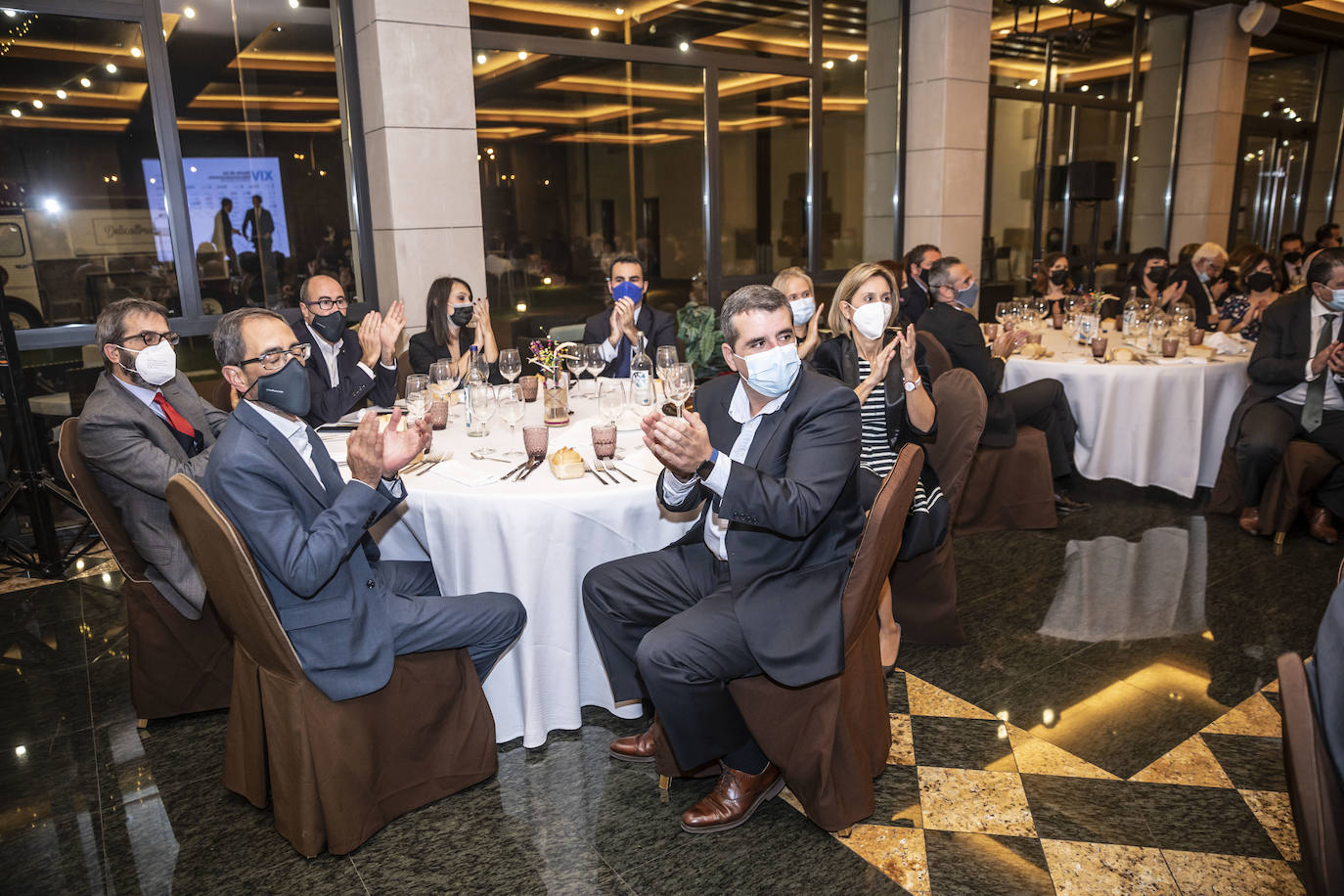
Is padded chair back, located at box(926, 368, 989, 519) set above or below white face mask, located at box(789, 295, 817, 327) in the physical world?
below

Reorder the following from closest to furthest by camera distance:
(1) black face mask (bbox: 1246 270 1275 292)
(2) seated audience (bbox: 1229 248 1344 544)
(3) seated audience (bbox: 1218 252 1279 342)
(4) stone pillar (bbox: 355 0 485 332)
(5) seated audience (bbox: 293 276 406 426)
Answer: (5) seated audience (bbox: 293 276 406 426)
(2) seated audience (bbox: 1229 248 1344 544)
(4) stone pillar (bbox: 355 0 485 332)
(3) seated audience (bbox: 1218 252 1279 342)
(1) black face mask (bbox: 1246 270 1275 292)

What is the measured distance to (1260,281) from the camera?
6305 mm

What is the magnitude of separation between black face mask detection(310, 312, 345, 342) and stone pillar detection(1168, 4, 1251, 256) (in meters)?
10.9

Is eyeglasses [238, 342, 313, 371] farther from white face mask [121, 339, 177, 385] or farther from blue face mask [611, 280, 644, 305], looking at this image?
blue face mask [611, 280, 644, 305]

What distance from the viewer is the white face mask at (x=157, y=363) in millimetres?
3062

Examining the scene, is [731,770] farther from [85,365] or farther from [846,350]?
[85,365]

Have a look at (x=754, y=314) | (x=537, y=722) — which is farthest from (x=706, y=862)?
(x=754, y=314)

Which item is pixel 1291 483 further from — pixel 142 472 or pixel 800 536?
pixel 142 472

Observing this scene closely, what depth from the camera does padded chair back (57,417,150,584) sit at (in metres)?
2.87

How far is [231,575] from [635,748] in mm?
1368

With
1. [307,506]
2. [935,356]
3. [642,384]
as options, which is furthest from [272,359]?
[935,356]

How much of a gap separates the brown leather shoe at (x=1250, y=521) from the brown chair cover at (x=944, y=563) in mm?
2213

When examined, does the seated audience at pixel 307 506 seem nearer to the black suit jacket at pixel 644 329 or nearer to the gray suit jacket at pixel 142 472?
the gray suit jacket at pixel 142 472

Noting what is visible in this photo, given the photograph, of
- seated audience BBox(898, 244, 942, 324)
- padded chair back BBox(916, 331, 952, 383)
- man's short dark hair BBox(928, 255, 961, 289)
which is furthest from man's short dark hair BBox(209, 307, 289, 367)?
seated audience BBox(898, 244, 942, 324)
